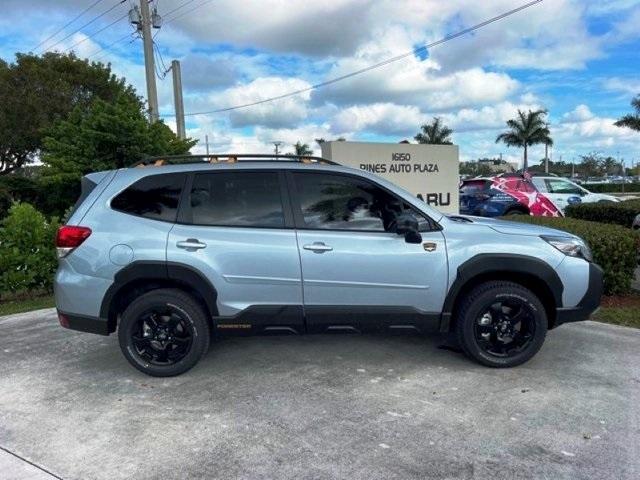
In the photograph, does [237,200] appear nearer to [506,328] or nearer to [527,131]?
[506,328]

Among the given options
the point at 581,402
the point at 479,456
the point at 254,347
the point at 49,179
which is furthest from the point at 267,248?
the point at 49,179

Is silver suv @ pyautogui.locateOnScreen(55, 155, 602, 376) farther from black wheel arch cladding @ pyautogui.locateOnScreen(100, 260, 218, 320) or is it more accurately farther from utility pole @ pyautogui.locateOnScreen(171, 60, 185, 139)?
utility pole @ pyautogui.locateOnScreen(171, 60, 185, 139)

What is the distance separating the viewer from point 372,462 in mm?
3119

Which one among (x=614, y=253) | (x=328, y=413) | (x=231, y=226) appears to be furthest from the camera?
(x=614, y=253)

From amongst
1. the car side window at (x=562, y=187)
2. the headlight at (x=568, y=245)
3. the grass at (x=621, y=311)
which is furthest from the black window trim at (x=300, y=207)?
the car side window at (x=562, y=187)

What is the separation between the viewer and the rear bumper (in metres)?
4.29

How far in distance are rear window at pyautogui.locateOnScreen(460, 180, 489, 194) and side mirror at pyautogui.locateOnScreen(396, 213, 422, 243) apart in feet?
38.2

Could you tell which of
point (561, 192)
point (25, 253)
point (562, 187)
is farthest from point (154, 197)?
point (562, 187)

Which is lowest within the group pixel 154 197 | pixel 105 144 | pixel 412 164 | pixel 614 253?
pixel 614 253

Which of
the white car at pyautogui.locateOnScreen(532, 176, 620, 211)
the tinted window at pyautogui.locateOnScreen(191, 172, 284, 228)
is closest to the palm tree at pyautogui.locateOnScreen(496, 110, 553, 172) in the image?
the white car at pyautogui.locateOnScreen(532, 176, 620, 211)

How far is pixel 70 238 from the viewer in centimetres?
425

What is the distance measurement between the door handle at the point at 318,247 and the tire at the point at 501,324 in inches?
46.7

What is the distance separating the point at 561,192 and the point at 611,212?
456cm

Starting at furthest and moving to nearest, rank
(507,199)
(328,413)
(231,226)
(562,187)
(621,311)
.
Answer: (562,187) → (507,199) → (621,311) → (231,226) → (328,413)
